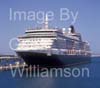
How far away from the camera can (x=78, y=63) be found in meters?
36.7

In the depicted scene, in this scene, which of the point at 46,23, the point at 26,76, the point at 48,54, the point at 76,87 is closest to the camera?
the point at 76,87

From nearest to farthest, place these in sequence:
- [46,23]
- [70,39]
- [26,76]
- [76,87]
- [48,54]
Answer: [76,87] → [26,76] → [48,54] → [46,23] → [70,39]

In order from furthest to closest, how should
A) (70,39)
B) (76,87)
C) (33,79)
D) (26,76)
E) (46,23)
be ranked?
(70,39), (46,23), (26,76), (33,79), (76,87)

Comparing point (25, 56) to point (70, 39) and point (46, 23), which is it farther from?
point (70, 39)

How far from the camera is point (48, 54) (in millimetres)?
28703

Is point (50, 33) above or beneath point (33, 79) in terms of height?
above

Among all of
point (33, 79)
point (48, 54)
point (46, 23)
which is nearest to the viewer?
point (33, 79)

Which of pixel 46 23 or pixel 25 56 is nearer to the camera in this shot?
pixel 25 56

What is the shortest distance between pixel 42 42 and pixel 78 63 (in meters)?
8.14

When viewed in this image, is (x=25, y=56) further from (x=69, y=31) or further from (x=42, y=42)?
(x=69, y=31)

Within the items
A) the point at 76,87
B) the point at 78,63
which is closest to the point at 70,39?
the point at 78,63

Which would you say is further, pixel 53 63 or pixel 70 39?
pixel 70 39

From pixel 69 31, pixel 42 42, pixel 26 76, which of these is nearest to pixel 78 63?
pixel 69 31

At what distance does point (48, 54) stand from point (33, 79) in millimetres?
6288
